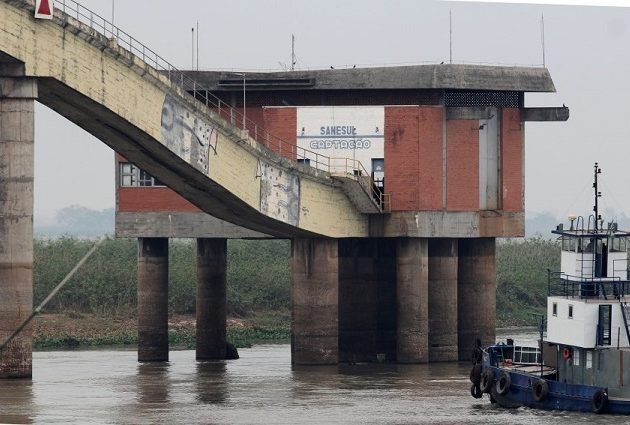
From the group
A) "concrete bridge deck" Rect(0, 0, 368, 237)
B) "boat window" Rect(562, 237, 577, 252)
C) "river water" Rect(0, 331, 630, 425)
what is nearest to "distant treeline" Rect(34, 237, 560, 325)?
"river water" Rect(0, 331, 630, 425)

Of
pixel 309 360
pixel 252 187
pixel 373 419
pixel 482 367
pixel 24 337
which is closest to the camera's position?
pixel 373 419

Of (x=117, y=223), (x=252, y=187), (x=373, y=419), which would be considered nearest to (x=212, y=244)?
(x=117, y=223)

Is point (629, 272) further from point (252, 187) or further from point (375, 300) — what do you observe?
point (375, 300)

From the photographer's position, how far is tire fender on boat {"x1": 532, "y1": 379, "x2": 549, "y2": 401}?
1918 inches

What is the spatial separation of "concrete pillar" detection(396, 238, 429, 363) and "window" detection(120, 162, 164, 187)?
33.3 feet

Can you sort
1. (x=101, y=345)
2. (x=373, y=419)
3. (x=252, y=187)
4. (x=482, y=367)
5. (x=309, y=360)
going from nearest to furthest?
1. (x=373, y=419)
2. (x=482, y=367)
3. (x=252, y=187)
4. (x=309, y=360)
5. (x=101, y=345)

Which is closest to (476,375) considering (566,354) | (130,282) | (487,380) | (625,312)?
(487,380)

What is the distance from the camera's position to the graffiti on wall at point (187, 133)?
179 ft

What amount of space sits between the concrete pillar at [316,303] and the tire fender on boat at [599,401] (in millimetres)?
17826

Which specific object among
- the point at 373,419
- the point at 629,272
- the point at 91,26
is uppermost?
the point at 91,26

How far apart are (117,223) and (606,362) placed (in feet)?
80.4

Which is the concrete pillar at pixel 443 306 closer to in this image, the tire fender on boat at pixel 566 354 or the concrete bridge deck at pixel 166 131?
the concrete bridge deck at pixel 166 131

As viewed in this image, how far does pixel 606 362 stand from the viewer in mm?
47750

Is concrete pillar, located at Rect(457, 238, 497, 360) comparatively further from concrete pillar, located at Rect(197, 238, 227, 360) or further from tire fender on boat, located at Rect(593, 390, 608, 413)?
tire fender on boat, located at Rect(593, 390, 608, 413)
